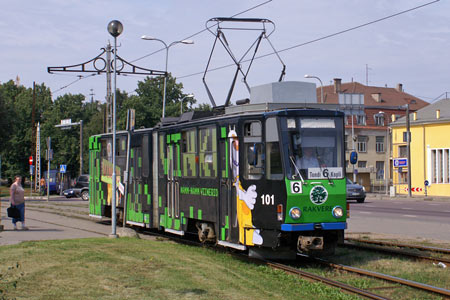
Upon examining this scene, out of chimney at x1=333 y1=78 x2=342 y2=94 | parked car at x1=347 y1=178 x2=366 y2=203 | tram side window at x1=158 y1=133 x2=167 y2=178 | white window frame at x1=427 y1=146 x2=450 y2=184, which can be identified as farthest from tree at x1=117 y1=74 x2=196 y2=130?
tram side window at x1=158 y1=133 x2=167 y2=178

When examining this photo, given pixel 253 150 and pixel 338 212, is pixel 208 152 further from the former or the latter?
pixel 338 212

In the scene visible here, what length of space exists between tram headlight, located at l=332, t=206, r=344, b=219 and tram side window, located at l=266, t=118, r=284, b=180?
1.31 m

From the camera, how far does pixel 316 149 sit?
1257 centimetres

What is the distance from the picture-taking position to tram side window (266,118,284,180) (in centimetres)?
1234

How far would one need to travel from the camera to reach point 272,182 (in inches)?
486

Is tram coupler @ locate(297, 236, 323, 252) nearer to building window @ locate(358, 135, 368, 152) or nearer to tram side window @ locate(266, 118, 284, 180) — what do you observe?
tram side window @ locate(266, 118, 284, 180)

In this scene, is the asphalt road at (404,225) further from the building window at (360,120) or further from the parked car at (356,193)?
the building window at (360,120)

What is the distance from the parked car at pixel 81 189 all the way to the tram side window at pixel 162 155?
3061 centimetres

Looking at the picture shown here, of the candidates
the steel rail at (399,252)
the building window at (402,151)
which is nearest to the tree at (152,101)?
the building window at (402,151)

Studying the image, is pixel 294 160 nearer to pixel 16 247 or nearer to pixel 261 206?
pixel 261 206

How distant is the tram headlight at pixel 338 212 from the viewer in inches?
495

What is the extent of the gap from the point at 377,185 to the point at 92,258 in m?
67.9

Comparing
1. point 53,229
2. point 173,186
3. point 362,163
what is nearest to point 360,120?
point 362,163

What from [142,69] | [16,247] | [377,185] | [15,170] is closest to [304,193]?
[16,247]
